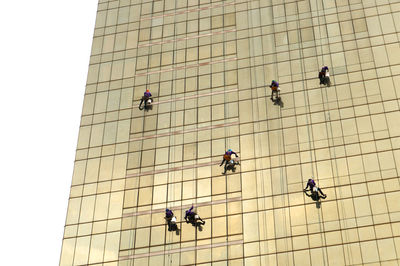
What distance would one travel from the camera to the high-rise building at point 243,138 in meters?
43.5

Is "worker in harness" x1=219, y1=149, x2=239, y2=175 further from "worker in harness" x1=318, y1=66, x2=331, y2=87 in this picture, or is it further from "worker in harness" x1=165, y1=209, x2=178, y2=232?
"worker in harness" x1=318, y1=66, x2=331, y2=87

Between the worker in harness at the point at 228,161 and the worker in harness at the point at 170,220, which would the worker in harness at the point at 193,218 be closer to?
the worker in harness at the point at 170,220

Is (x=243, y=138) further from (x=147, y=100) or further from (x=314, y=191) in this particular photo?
(x=147, y=100)

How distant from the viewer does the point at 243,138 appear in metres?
48.7

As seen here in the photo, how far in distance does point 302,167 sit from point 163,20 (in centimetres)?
2075

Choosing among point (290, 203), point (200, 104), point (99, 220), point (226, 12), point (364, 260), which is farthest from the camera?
point (226, 12)

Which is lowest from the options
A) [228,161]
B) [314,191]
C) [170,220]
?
[170,220]

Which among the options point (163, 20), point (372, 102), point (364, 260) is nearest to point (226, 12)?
point (163, 20)

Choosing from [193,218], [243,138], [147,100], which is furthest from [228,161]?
[147,100]

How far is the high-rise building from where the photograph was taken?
1711 inches

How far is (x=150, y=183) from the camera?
158 feet

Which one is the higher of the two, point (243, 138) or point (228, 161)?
point (243, 138)

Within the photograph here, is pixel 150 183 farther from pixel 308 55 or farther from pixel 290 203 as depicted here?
pixel 308 55

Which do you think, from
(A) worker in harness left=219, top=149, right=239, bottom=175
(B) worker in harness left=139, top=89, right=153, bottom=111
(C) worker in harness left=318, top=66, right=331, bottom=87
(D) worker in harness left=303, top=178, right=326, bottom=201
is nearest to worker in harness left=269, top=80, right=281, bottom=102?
(C) worker in harness left=318, top=66, right=331, bottom=87
